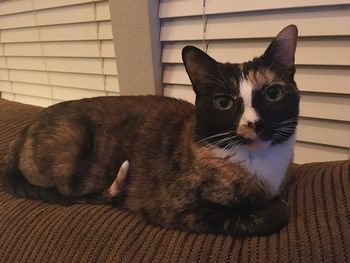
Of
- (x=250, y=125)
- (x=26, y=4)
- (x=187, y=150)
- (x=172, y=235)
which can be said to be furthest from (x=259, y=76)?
(x=26, y=4)

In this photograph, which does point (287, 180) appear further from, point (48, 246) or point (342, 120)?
point (48, 246)

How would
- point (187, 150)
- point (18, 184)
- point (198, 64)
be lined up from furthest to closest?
1. point (18, 184)
2. point (187, 150)
3. point (198, 64)

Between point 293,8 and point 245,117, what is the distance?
0.55 m

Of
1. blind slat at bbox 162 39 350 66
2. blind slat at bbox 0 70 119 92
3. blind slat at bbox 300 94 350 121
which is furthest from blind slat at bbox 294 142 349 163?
blind slat at bbox 0 70 119 92

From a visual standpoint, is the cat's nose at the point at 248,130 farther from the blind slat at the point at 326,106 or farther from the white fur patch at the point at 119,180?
the blind slat at the point at 326,106

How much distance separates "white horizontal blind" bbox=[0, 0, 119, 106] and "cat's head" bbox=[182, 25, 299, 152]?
904mm

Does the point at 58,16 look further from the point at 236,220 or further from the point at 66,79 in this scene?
the point at 236,220

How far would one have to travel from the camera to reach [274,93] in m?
0.80

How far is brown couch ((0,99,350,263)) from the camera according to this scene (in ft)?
2.41

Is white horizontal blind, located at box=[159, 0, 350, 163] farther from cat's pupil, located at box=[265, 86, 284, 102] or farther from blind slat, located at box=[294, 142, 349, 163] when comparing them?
cat's pupil, located at box=[265, 86, 284, 102]

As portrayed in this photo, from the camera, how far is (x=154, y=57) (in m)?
1.43

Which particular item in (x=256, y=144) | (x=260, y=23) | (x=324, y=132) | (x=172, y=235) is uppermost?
(x=260, y=23)

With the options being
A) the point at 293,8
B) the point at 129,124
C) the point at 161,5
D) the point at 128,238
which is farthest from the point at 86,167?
the point at 293,8

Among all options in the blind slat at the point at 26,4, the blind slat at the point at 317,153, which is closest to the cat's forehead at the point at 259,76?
the blind slat at the point at 317,153
